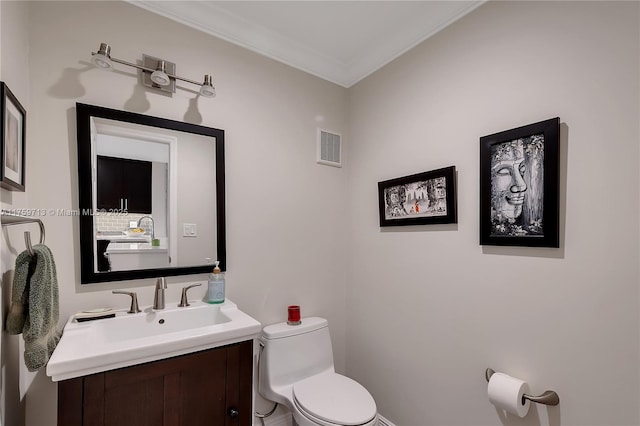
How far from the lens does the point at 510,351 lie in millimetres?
1376

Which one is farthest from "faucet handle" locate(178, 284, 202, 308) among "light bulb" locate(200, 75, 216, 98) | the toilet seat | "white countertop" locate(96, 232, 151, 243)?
"light bulb" locate(200, 75, 216, 98)

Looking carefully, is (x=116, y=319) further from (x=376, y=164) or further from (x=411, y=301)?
(x=376, y=164)

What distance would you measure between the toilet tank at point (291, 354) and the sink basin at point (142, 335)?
0.37 meters

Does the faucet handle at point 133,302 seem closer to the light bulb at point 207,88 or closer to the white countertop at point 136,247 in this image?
the white countertop at point 136,247

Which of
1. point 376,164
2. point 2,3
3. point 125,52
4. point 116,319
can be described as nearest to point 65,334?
point 116,319

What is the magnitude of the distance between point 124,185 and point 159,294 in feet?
1.81

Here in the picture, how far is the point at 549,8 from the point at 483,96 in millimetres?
386

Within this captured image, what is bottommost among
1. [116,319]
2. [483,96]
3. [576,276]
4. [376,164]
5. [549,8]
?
[116,319]

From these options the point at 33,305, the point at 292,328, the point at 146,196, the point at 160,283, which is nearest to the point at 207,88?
the point at 146,196

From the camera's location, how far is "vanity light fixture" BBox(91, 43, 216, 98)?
4.47ft

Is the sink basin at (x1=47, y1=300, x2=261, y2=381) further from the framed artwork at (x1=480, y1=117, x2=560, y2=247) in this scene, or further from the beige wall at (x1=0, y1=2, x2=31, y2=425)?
the framed artwork at (x1=480, y1=117, x2=560, y2=247)

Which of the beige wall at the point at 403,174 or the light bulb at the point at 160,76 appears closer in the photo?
the beige wall at the point at 403,174

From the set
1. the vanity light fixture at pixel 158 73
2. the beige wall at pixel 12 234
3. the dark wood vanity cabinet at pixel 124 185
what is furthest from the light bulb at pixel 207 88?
the beige wall at pixel 12 234

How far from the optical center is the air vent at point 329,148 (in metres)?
2.15
